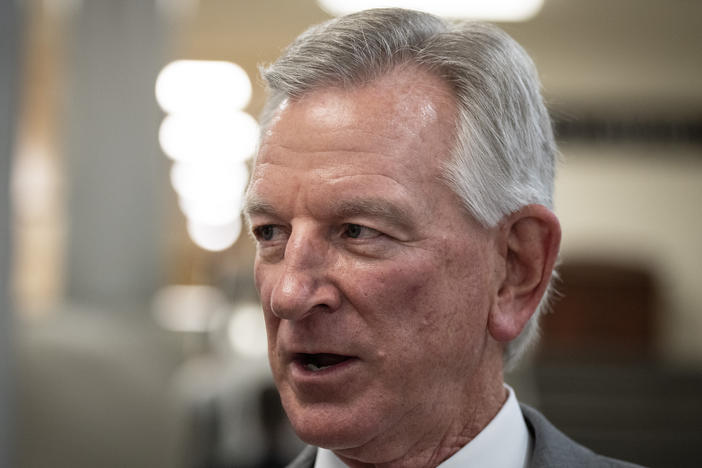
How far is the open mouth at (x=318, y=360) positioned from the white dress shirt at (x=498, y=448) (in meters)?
0.19

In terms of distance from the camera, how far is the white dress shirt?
1.34 metres

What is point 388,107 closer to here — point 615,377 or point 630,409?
point 630,409

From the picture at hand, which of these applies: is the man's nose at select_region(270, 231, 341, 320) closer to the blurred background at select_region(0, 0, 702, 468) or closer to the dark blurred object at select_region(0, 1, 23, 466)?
the blurred background at select_region(0, 0, 702, 468)

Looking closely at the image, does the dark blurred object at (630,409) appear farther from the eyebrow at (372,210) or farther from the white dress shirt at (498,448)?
the eyebrow at (372,210)

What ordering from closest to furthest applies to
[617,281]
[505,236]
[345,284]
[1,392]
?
[345,284] → [505,236] → [1,392] → [617,281]

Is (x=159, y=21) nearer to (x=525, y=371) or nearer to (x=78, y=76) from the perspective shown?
(x=78, y=76)

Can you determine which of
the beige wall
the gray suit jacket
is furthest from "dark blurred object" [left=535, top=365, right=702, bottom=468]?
the gray suit jacket

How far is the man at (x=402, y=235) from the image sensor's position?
1.25m

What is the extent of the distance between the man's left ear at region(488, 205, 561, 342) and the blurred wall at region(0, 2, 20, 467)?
3.19 metres

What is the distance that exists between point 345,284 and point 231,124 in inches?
433

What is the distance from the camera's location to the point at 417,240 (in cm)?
127

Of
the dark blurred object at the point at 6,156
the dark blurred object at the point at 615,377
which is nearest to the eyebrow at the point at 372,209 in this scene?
the dark blurred object at the point at 615,377

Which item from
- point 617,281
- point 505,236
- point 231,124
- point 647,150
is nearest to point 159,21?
point 505,236

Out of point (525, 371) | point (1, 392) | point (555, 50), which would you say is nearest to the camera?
point (1, 392)
